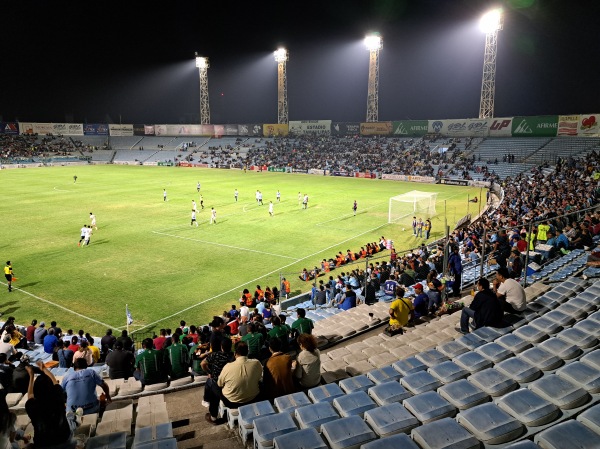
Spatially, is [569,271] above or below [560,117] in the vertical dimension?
below

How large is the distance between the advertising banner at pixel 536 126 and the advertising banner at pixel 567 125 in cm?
56

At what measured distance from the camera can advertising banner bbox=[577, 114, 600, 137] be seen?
53.7 metres

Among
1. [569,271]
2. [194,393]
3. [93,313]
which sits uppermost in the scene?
[569,271]

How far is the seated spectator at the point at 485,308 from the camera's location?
27.0ft

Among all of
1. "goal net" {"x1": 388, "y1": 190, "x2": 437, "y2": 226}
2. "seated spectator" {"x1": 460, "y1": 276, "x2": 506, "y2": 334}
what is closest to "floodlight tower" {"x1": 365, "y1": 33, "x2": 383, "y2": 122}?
"goal net" {"x1": 388, "y1": 190, "x2": 437, "y2": 226}

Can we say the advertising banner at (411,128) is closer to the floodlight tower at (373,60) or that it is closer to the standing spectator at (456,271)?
the floodlight tower at (373,60)

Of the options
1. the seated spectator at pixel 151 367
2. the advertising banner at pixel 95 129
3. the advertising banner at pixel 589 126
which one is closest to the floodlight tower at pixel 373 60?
the advertising banner at pixel 589 126

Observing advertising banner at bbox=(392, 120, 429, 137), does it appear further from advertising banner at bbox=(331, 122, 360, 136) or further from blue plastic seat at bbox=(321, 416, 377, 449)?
blue plastic seat at bbox=(321, 416, 377, 449)

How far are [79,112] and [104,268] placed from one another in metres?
100

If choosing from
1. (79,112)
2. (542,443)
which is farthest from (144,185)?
(79,112)

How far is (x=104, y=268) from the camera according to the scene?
21641mm

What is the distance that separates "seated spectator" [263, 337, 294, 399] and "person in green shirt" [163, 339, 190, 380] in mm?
2900

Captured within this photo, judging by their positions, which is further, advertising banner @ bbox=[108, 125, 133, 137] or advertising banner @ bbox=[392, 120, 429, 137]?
advertising banner @ bbox=[108, 125, 133, 137]

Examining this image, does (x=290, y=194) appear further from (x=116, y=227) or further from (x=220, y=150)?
(x=220, y=150)
